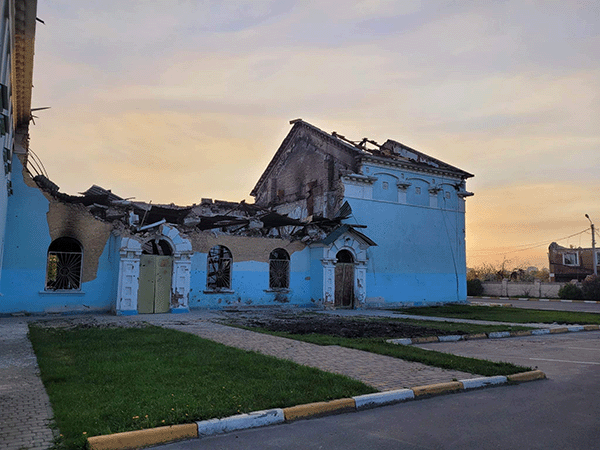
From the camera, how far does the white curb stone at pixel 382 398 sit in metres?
5.81

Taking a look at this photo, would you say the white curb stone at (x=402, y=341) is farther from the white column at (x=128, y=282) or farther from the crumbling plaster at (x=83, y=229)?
the crumbling plaster at (x=83, y=229)

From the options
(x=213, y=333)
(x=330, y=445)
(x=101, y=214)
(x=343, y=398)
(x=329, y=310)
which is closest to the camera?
(x=330, y=445)

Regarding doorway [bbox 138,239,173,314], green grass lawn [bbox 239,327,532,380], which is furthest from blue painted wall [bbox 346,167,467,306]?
green grass lawn [bbox 239,327,532,380]

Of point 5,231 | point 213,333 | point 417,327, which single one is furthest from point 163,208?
point 417,327

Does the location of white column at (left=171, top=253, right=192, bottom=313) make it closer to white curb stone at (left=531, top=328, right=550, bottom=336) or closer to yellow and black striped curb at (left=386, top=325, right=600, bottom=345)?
yellow and black striped curb at (left=386, top=325, right=600, bottom=345)

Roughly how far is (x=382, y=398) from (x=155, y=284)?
13.9 m

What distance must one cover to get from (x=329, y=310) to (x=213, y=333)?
35.8 feet

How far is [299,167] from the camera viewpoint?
2852 cm

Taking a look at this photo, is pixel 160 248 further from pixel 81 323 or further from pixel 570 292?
pixel 570 292

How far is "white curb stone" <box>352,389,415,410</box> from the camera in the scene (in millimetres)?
5812

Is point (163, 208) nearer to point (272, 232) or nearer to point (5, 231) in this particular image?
point (5, 231)

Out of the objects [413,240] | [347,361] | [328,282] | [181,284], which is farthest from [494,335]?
[413,240]

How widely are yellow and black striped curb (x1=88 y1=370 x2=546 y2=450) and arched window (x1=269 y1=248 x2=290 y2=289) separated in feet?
51.0

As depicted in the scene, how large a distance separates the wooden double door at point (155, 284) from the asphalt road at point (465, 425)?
13.9 metres
